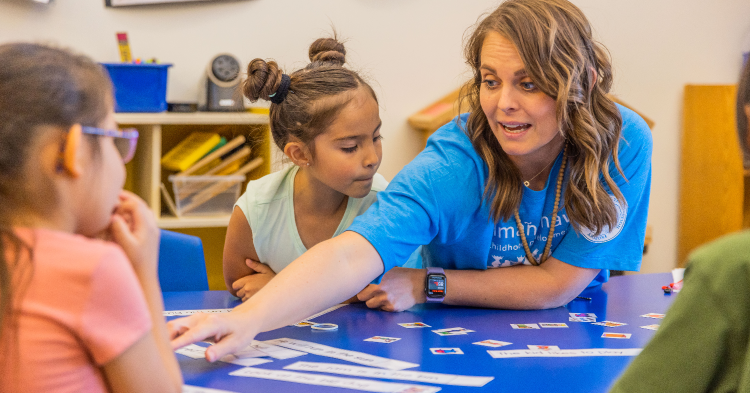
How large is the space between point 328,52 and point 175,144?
4.30 feet

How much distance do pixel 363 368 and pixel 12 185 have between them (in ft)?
1.81

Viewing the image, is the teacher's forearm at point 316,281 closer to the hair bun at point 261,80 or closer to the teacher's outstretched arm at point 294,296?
the teacher's outstretched arm at point 294,296

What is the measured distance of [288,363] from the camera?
1.01 m

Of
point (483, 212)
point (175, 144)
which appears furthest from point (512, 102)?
point (175, 144)

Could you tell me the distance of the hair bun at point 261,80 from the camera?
1.58m

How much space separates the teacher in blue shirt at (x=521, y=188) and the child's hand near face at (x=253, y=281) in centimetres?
30

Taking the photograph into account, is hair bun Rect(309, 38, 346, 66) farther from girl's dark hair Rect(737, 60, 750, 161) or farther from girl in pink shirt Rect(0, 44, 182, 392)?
girl's dark hair Rect(737, 60, 750, 161)

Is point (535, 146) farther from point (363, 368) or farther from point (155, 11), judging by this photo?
point (155, 11)

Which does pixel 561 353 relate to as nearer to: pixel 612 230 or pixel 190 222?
pixel 612 230

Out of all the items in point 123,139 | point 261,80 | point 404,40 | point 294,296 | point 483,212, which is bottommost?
point 294,296

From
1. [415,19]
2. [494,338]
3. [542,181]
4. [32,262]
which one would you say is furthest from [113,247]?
[415,19]

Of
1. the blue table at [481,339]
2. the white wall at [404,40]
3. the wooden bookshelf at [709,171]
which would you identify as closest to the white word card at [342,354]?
the blue table at [481,339]

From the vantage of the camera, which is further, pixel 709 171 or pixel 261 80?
pixel 709 171

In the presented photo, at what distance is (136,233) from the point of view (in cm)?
76
